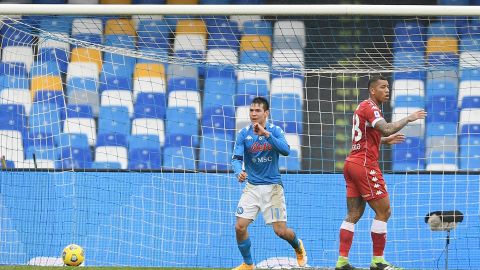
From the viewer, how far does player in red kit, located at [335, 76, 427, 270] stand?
11.0 metres

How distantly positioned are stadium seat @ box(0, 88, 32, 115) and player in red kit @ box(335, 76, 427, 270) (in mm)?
5814

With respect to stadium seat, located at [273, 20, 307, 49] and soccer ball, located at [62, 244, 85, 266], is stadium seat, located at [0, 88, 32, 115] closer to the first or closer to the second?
soccer ball, located at [62, 244, 85, 266]

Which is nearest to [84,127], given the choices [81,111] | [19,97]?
[81,111]

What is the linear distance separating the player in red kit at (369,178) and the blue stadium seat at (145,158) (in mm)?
5144

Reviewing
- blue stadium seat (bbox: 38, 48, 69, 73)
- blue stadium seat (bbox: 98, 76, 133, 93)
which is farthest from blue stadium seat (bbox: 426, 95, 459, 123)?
blue stadium seat (bbox: 38, 48, 69, 73)

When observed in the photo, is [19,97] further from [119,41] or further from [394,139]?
[394,139]

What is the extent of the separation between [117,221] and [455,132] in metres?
5.27

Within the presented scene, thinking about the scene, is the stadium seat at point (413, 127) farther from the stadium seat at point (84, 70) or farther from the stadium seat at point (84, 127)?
the stadium seat at point (84, 70)

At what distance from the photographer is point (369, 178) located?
10984 mm

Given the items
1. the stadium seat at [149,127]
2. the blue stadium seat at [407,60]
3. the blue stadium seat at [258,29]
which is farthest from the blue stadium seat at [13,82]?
the blue stadium seat at [407,60]

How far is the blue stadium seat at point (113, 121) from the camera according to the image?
16438 millimetres

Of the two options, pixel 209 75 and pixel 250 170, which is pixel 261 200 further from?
pixel 209 75

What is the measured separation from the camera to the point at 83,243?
47.5 ft

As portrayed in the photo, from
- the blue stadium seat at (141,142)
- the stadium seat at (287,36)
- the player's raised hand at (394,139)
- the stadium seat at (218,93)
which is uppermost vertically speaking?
the stadium seat at (287,36)
